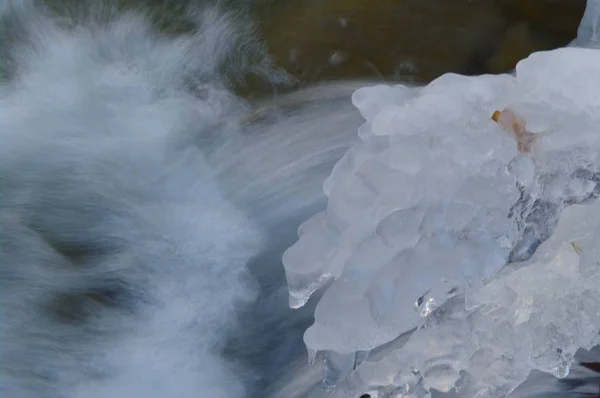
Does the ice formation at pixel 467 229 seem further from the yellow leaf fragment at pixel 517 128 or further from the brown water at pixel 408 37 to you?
the brown water at pixel 408 37

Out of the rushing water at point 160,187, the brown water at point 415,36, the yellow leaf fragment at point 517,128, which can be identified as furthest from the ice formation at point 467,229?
the brown water at point 415,36

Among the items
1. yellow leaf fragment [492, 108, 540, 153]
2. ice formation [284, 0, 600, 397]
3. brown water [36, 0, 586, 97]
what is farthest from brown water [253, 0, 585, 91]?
yellow leaf fragment [492, 108, 540, 153]

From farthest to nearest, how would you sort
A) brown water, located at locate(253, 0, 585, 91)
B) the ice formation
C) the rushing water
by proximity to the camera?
brown water, located at locate(253, 0, 585, 91) → the rushing water → the ice formation

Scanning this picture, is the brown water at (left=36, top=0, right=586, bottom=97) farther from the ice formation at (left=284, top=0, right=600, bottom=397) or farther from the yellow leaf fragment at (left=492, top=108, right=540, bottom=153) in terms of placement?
the yellow leaf fragment at (left=492, top=108, right=540, bottom=153)

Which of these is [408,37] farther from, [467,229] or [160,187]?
[467,229]

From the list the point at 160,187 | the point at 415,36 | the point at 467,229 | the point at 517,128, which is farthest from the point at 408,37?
the point at 467,229

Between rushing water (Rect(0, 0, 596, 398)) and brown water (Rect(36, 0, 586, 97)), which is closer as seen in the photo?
rushing water (Rect(0, 0, 596, 398))

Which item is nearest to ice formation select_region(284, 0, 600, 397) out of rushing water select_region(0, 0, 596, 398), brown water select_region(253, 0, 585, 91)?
rushing water select_region(0, 0, 596, 398)

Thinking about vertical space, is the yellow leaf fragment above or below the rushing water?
above

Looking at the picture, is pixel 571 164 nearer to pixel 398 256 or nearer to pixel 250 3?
pixel 398 256

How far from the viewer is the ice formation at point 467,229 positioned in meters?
2.20

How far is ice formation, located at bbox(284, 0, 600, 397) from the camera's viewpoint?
2.20m

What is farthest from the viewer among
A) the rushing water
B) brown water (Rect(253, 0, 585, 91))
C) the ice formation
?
brown water (Rect(253, 0, 585, 91))

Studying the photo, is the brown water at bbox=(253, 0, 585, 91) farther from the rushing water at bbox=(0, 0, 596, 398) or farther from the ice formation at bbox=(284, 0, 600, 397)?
the ice formation at bbox=(284, 0, 600, 397)
